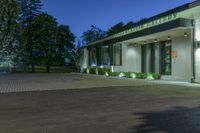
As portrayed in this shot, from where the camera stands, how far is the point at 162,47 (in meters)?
23.2

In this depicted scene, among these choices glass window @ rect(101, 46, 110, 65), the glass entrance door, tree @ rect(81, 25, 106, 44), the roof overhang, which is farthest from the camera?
tree @ rect(81, 25, 106, 44)

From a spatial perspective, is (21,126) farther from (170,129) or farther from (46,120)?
(170,129)

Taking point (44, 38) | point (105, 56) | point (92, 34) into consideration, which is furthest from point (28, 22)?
point (105, 56)

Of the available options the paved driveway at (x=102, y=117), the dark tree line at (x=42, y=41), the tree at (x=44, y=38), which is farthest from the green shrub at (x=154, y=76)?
the tree at (x=44, y=38)

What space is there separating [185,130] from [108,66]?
75.1 feet

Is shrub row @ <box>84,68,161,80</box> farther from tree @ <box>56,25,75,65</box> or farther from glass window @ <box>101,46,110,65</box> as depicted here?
tree @ <box>56,25,75,65</box>

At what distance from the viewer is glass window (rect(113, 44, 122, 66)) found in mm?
26337

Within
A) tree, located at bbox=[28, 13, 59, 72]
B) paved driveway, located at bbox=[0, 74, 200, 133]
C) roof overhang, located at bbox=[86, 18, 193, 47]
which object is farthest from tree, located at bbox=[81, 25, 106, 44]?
paved driveway, located at bbox=[0, 74, 200, 133]

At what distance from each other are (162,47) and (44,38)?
71.0 ft

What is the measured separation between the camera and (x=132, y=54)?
26344 millimetres

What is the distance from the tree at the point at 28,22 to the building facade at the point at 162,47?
1257 cm

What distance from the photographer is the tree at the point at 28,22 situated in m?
40.0

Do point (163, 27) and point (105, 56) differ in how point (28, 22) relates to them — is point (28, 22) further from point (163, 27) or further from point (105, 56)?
point (163, 27)

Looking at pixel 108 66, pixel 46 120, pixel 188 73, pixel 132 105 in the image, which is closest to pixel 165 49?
pixel 188 73
